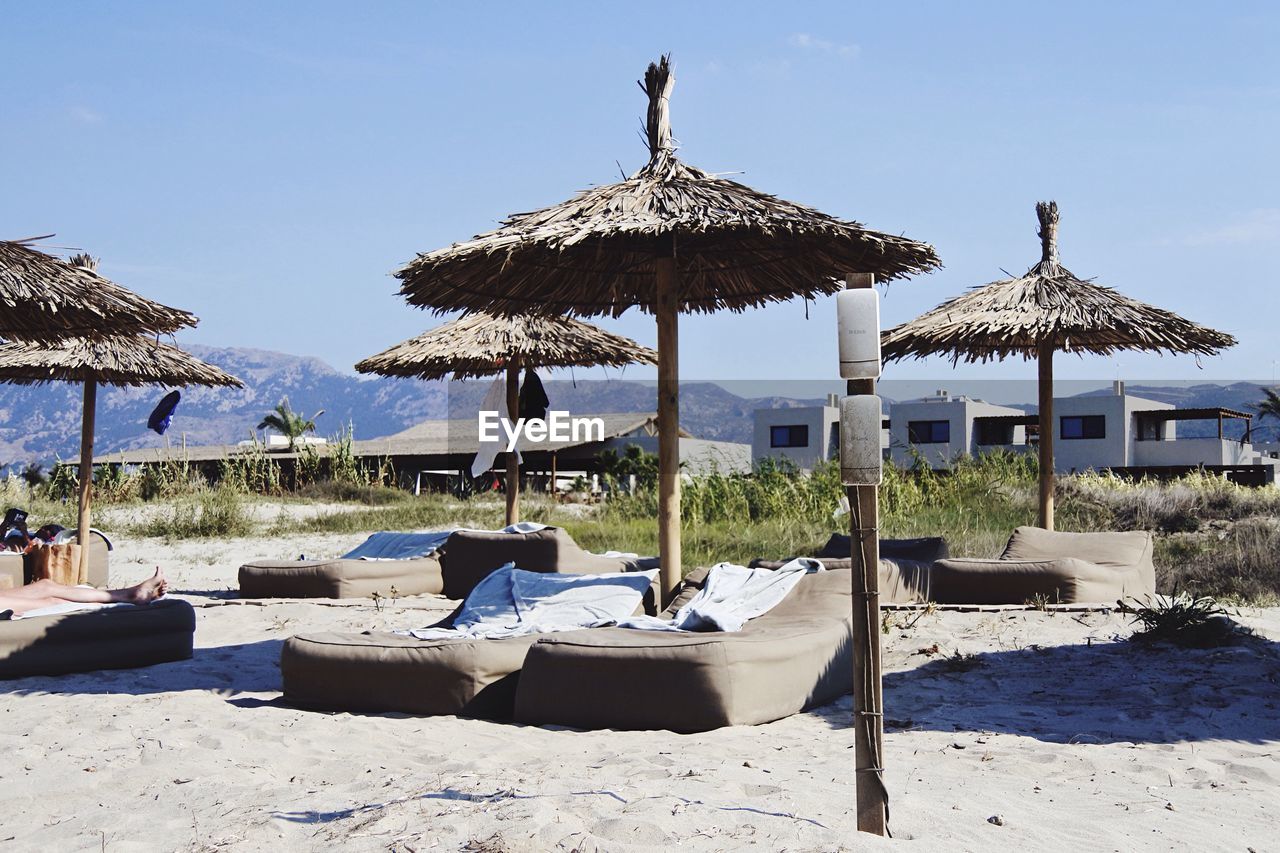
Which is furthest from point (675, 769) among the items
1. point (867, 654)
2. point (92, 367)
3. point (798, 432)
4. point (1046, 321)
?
point (798, 432)

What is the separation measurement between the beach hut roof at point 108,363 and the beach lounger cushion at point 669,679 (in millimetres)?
7204

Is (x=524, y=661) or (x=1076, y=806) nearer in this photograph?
(x=1076, y=806)

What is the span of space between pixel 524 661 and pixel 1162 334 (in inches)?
261

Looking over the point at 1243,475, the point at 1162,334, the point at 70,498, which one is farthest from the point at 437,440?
the point at 1162,334

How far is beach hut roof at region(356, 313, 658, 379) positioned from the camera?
1083 centimetres

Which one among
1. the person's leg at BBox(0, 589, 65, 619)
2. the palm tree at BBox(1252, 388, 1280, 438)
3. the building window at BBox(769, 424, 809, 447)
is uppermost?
the palm tree at BBox(1252, 388, 1280, 438)

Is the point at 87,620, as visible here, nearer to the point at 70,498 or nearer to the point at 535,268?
the point at 535,268

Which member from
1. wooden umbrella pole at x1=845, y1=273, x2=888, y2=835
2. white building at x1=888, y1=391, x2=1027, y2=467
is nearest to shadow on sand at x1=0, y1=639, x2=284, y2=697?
wooden umbrella pole at x1=845, y1=273, x2=888, y2=835

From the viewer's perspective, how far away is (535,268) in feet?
22.5

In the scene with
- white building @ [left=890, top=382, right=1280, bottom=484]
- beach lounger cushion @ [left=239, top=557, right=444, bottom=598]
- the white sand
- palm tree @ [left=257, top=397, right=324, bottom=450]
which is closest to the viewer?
the white sand

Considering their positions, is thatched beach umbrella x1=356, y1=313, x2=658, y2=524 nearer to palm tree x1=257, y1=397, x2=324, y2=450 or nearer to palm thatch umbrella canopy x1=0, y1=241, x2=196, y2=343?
palm thatch umbrella canopy x1=0, y1=241, x2=196, y2=343

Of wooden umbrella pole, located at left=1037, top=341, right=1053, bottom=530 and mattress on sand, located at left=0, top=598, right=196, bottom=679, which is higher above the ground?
wooden umbrella pole, located at left=1037, top=341, right=1053, bottom=530

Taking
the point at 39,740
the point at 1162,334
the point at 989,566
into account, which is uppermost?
the point at 1162,334

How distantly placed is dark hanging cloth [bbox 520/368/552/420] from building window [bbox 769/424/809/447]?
30.7m
